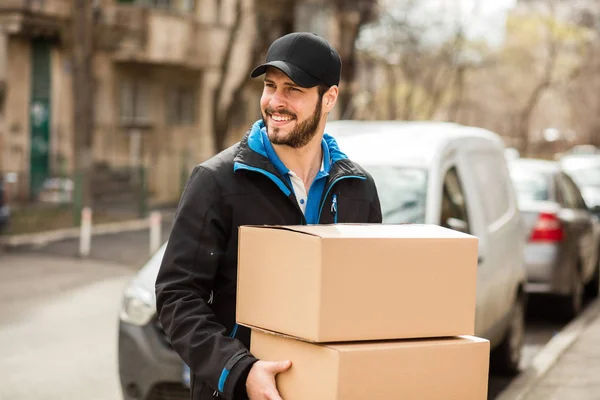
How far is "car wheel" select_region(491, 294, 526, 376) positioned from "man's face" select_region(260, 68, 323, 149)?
5221mm

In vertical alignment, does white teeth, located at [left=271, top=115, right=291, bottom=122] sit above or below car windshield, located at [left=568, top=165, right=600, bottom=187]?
above

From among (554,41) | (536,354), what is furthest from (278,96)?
(554,41)

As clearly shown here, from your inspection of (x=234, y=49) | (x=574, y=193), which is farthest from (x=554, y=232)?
(x=234, y=49)

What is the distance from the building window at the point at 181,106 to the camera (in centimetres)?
3169

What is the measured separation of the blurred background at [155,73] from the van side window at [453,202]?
13.1 m

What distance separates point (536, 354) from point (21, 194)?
15.1 m

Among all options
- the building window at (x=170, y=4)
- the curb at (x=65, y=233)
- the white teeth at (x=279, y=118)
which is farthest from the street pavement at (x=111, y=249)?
the white teeth at (x=279, y=118)

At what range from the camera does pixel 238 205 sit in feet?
9.87

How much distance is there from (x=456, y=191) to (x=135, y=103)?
79.1ft

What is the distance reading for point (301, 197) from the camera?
312 centimetres

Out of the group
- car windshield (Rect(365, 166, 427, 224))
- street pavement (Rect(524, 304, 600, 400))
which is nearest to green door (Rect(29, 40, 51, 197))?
street pavement (Rect(524, 304, 600, 400))

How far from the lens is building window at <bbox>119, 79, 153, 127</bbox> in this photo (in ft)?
97.2

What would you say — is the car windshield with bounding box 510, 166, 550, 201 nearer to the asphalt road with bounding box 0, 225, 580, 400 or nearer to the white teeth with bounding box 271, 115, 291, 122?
the asphalt road with bounding box 0, 225, 580, 400

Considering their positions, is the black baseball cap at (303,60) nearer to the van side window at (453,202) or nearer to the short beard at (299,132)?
the short beard at (299,132)
